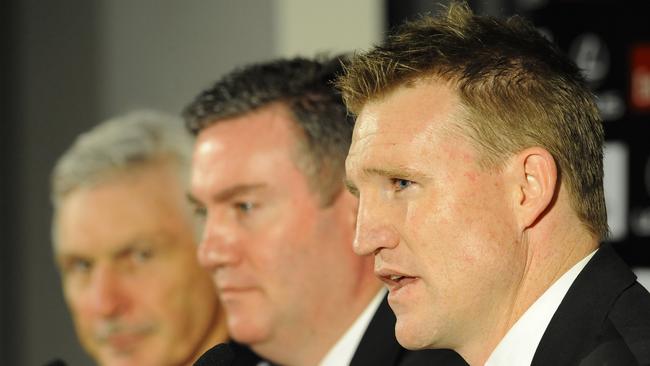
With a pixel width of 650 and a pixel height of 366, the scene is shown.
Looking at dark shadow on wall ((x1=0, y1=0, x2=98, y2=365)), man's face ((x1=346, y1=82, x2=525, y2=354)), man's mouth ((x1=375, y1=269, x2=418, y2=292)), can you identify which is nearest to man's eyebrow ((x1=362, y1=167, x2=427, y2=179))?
man's face ((x1=346, y1=82, x2=525, y2=354))

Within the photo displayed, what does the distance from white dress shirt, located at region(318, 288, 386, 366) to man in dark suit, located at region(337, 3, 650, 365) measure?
1.59ft

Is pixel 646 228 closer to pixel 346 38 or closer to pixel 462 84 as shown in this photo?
pixel 346 38

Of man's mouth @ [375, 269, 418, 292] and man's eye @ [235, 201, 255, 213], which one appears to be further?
man's eye @ [235, 201, 255, 213]

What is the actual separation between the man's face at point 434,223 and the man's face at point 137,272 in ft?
3.03

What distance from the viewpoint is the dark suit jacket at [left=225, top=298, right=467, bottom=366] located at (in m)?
1.42

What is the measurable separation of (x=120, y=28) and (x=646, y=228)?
1761 millimetres

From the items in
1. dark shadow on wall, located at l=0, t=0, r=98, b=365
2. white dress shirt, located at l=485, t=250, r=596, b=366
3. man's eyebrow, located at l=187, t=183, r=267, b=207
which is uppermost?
white dress shirt, located at l=485, t=250, r=596, b=366

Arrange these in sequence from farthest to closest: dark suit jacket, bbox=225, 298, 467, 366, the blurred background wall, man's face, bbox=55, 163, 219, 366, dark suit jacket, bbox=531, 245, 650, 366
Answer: the blurred background wall, man's face, bbox=55, 163, 219, 366, dark suit jacket, bbox=225, 298, 467, 366, dark suit jacket, bbox=531, 245, 650, 366

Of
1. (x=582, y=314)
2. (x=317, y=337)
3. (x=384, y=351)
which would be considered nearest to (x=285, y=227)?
(x=317, y=337)

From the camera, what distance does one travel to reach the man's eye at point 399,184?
1134mm

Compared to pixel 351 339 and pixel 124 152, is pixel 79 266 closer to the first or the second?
pixel 124 152

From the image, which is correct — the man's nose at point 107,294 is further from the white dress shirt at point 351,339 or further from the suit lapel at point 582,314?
the suit lapel at point 582,314

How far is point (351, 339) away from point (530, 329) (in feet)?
1.90

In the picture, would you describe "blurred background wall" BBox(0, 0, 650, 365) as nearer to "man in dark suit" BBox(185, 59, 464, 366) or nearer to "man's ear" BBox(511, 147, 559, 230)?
"man in dark suit" BBox(185, 59, 464, 366)
